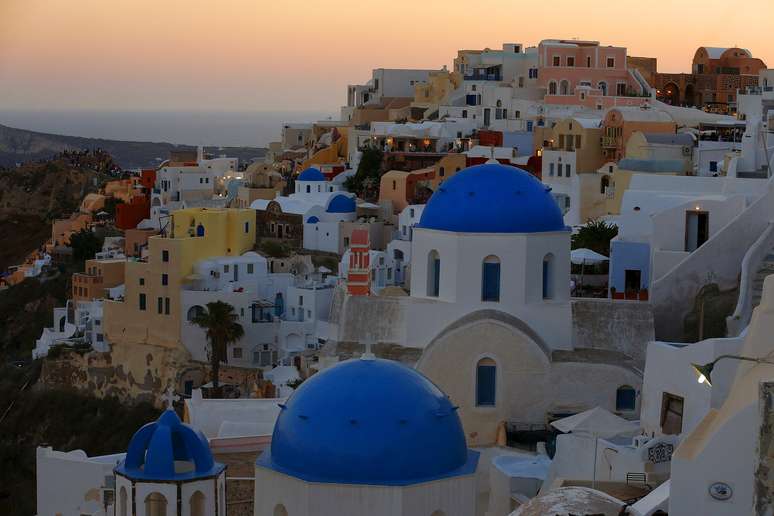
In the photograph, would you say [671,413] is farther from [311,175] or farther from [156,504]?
[311,175]

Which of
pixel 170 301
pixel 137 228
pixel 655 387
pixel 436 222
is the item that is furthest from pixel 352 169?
pixel 655 387

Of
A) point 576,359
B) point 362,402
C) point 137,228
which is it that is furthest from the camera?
point 137,228

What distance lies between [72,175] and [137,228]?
853 inches

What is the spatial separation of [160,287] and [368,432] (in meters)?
26.3

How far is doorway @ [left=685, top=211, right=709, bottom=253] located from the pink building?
95.2ft

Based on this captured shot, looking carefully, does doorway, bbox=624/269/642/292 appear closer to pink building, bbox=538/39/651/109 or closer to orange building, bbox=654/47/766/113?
pink building, bbox=538/39/651/109

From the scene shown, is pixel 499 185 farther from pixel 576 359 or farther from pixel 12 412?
pixel 12 412

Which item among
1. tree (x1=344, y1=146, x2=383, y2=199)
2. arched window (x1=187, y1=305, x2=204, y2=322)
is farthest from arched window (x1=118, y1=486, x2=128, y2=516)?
tree (x1=344, y1=146, x2=383, y2=199)

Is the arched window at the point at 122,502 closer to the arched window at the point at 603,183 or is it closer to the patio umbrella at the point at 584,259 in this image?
the patio umbrella at the point at 584,259

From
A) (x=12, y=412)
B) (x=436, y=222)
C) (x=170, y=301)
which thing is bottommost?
(x=12, y=412)

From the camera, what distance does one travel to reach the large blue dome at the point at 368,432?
49.5ft

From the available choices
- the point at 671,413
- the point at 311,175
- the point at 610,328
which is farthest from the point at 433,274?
the point at 311,175

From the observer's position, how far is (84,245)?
51531mm

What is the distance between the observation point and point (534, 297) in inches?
905
